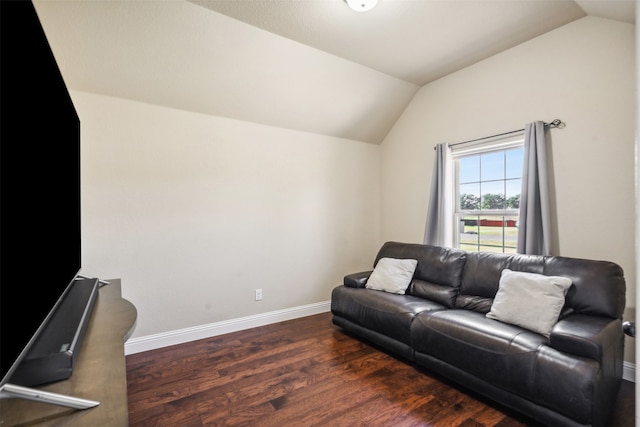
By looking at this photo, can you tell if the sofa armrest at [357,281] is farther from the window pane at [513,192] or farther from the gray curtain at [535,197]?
the window pane at [513,192]

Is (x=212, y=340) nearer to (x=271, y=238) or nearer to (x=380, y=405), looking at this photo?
(x=271, y=238)

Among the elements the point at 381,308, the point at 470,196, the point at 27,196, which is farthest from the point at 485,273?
the point at 27,196

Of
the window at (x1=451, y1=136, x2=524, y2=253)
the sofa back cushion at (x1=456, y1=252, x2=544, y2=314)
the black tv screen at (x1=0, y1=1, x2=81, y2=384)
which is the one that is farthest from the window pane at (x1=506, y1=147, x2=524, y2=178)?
the black tv screen at (x1=0, y1=1, x2=81, y2=384)

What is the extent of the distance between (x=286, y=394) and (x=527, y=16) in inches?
136

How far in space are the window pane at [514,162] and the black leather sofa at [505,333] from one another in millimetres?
911

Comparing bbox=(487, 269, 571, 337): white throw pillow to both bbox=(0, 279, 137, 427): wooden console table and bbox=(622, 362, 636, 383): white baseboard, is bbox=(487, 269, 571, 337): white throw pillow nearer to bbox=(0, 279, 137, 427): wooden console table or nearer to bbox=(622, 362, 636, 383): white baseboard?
bbox=(622, 362, 636, 383): white baseboard

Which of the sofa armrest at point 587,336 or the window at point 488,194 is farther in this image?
the window at point 488,194

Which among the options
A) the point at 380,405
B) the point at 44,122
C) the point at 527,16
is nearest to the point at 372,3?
the point at 527,16

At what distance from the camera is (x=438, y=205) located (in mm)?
3484

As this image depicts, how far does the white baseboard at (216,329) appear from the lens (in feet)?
9.09

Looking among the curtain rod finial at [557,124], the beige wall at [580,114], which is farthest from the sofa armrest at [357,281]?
the curtain rod finial at [557,124]

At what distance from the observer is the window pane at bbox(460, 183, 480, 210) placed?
3.37 meters

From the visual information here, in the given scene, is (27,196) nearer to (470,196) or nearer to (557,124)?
(557,124)

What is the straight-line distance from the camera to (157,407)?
6.54 ft
